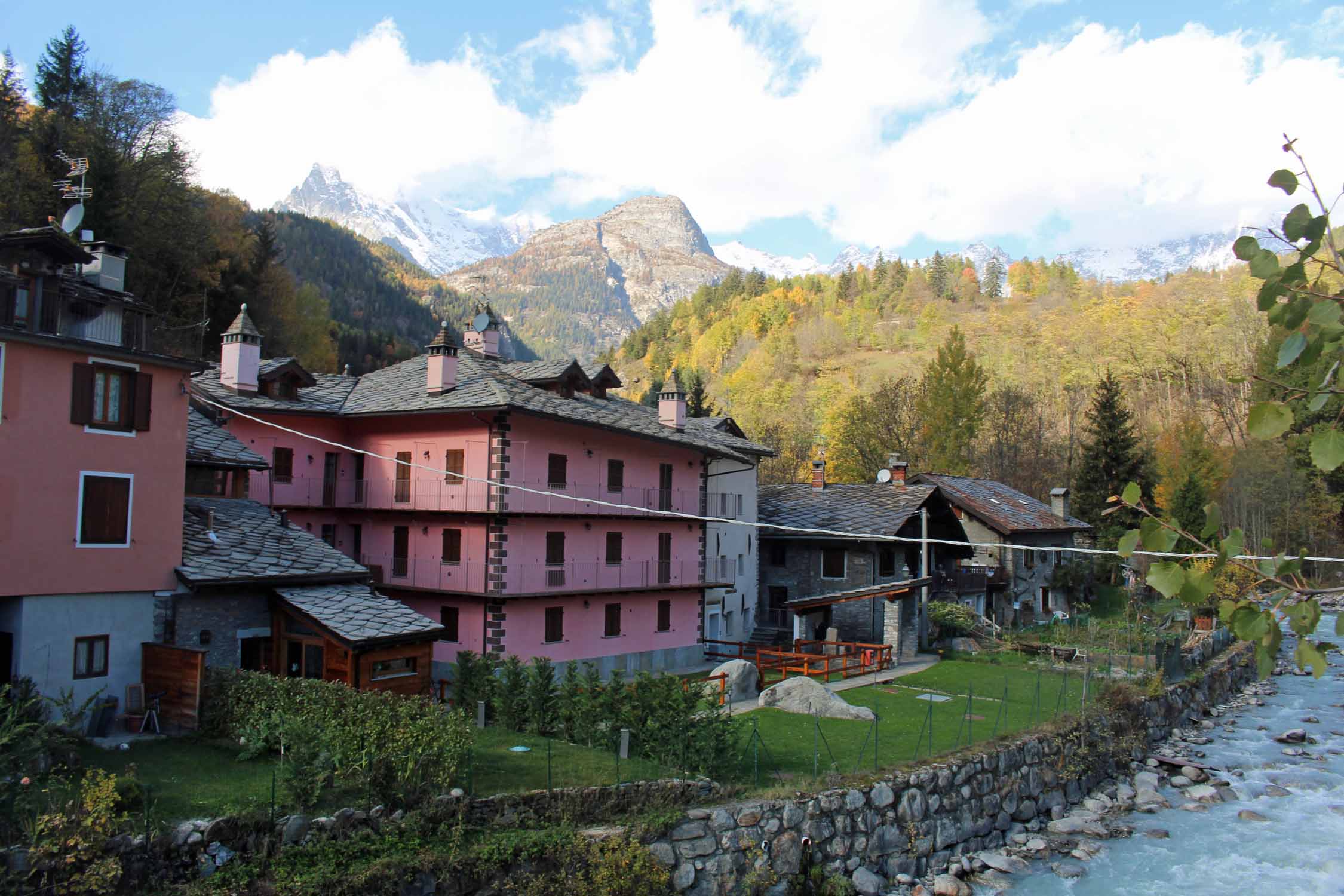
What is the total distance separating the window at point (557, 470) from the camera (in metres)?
29.0

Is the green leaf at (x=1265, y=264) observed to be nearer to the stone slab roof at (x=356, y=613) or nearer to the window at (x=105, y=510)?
the stone slab roof at (x=356, y=613)

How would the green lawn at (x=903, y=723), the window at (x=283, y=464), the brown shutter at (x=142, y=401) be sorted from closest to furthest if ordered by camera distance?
the brown shutter at (x=142, y=401), the green lawn at (x=903, y=723), the window at (x=283, y=464)

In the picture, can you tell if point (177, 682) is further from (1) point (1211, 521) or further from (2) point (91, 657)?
(1) point (1211, 521)

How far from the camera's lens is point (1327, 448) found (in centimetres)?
370

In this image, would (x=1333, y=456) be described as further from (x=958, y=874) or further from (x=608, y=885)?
(x=958, y=874)

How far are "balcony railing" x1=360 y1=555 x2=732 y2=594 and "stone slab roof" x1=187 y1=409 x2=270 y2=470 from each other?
645 centimetres

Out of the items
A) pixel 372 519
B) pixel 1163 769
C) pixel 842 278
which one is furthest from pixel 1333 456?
pixel 842 278

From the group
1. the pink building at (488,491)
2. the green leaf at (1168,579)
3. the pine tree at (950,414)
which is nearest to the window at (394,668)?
the pink building at (488,491)

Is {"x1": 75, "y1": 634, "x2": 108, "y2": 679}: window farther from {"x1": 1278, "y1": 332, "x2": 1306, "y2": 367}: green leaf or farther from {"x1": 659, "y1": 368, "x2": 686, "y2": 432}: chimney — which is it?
{"x1": 659, "y1": 368, "x2": 686, "y2": 432}: chimney

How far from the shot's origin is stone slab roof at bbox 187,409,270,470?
22406 mm

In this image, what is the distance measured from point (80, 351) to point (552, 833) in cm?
1257

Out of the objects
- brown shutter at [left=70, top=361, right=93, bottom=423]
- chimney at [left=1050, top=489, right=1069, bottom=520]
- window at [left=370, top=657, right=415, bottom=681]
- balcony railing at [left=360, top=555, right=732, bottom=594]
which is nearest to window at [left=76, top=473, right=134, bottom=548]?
A: brown shutter at [left=70, top=361, right=93, bottom=423]

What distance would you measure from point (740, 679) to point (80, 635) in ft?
52.0

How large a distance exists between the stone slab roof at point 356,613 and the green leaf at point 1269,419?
17.9 metres
